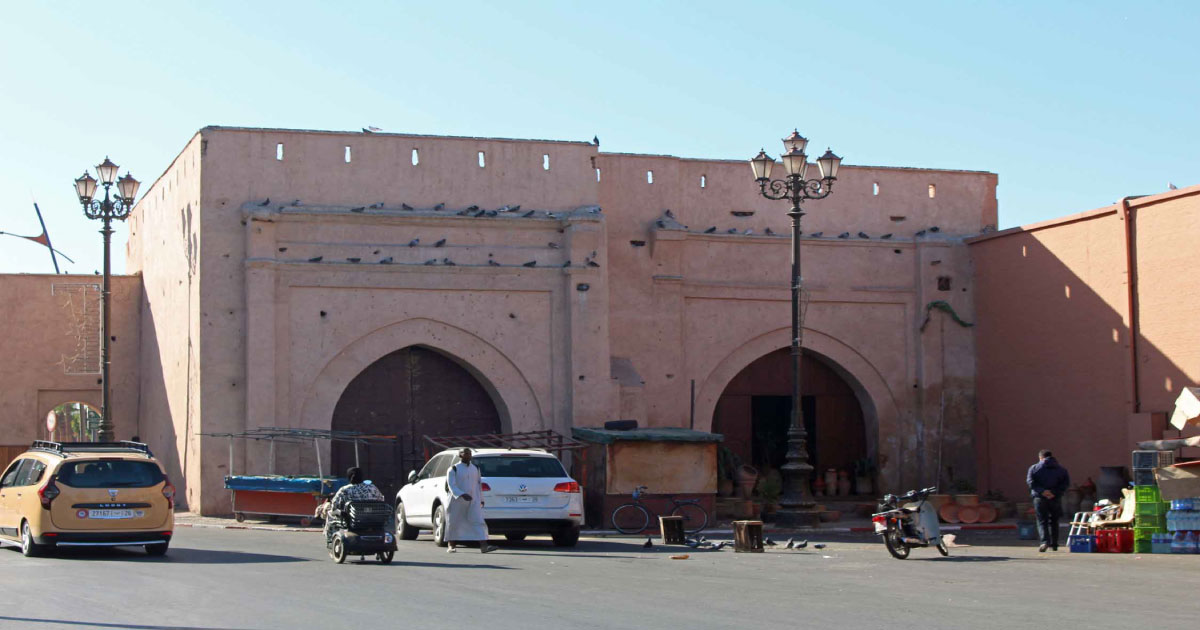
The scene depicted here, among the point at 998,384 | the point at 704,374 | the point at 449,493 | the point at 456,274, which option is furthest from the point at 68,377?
the point at 998,384

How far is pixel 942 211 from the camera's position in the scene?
94.3 ft

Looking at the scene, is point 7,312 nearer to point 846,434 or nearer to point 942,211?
point 846,434

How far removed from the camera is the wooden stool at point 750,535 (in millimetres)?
17719

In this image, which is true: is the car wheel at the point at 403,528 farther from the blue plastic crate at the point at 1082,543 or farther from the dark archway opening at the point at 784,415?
the dark archway opening at the point at 784,415

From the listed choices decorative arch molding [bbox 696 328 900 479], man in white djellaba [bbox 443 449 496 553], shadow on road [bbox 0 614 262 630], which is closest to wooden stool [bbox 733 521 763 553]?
man in white djellaba [bbox 443 449 496 553]

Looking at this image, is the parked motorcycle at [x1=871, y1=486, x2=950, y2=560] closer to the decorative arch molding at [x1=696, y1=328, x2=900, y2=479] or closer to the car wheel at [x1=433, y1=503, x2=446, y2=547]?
the car wheel at [x1=433, y1=503, x2=446, y2=547]

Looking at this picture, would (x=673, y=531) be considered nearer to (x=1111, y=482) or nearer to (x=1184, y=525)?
(x=1184, y=525)

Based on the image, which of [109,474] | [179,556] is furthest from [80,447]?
[179,556]

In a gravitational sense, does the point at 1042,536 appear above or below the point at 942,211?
below

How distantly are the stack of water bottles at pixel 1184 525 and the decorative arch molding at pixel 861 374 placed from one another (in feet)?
37.5

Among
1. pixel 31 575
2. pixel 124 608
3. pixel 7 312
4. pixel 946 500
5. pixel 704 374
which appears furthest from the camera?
pixel 7 312

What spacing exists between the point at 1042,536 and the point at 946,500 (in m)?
5.65

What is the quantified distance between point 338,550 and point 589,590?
4239 millimetres

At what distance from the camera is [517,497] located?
1808cm
